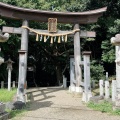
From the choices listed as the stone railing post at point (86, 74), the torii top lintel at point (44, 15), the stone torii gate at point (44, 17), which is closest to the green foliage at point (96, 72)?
the stone torii gate at point (44, 17)

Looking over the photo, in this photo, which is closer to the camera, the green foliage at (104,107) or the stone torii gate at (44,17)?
the green foliage at (104,107)

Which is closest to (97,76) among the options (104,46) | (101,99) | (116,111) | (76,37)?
(104,46)

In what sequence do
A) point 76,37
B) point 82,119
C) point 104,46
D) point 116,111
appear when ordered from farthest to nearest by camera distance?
point 104,46 < point 76,37 < point 116,111 < point 82,119

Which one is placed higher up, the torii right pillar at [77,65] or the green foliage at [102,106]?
the torii right pillar at [77,65]

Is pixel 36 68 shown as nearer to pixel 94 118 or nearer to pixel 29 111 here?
pixel 29 111

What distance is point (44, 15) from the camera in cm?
1214

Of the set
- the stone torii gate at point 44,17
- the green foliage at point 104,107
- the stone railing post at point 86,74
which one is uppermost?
the stone torii gate at point 44,17

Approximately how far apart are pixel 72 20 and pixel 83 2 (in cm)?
389

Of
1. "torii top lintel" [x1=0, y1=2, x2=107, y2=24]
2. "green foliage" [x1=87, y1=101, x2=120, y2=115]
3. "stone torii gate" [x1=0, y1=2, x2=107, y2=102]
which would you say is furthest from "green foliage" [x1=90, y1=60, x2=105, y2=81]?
"green foliage" [x1=87, y1=101, x2=120, y2=115]

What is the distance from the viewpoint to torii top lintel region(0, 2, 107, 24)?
1143 cm

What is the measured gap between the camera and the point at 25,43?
11461 millimetres

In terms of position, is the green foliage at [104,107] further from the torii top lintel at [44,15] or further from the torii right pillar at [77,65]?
the torii top lintel at [44,15]

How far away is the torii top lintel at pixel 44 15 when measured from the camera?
1143cm

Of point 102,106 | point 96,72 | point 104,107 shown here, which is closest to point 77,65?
point 102,106
